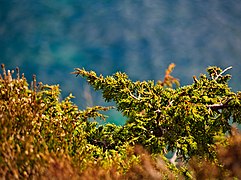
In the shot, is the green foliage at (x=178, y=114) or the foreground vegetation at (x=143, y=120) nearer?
the foreground vegetation at (x=143, y=120)

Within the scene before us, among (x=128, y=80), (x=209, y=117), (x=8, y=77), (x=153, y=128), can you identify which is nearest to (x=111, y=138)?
(x=153, y=128)

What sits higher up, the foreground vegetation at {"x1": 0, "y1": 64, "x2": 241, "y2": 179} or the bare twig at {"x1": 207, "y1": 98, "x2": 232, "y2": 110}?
the bare twig at {"x1": 207, "y1": 98, "x2": 232, "y2": 110}

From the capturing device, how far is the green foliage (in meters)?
13.6

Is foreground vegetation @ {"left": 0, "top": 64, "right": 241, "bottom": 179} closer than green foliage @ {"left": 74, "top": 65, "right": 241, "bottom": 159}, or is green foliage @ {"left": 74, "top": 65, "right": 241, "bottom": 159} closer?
foreground vegetation @ {"left": 0, "top": 64, "right": 241, "bottom": 179}

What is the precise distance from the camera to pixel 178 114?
13445mm

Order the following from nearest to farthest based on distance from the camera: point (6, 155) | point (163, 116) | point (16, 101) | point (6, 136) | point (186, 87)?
1. point (6, 155)
2. point (6, 136)
3. point (16, 101)
4. point (163, 116)
5. point (186, 87)

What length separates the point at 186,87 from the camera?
590 inches

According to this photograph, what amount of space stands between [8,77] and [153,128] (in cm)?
606

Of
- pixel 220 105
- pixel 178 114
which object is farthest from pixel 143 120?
pixel 220 105

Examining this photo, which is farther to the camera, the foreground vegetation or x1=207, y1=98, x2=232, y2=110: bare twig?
x1=207, y1=98, x2=232, y2=110: bare twig

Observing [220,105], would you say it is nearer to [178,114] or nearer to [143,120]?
[178,114]

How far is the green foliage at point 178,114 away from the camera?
1359 centimetres

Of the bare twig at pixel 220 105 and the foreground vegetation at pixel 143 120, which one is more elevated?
the bare twig at pixel 220 105

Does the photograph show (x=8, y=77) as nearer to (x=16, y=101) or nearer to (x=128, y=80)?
(x=16, y=101)
